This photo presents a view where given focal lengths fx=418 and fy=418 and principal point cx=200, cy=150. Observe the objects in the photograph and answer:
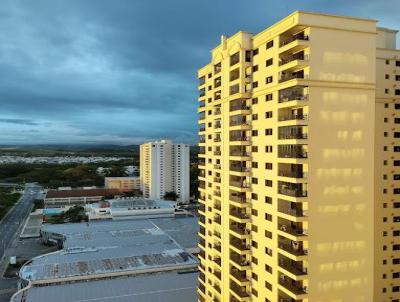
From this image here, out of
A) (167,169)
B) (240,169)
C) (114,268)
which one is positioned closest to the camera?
(240,169)

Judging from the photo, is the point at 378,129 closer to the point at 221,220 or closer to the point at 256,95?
the point at 256,95

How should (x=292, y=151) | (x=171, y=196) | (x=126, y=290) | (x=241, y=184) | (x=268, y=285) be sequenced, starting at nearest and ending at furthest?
(x=292, y=151), (x=268, y=285), (x=241, y=184), (x=126, y=290), (x=171, y=196)

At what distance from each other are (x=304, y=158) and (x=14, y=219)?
72830 millimetres

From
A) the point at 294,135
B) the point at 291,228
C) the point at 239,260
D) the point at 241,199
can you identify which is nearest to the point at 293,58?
the point at 294,135

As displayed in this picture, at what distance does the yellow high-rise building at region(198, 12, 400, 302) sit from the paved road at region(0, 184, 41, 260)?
4511 centimetres

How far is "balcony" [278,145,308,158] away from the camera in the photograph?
16.6 m

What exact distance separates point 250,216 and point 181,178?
77.7m

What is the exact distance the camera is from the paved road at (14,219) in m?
61.7

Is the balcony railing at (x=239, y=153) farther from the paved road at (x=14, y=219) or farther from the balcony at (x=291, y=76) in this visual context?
the paved road at (x=14, y=219)

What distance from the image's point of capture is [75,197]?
92500 mm

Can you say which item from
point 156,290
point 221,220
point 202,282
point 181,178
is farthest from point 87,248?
point 181,178

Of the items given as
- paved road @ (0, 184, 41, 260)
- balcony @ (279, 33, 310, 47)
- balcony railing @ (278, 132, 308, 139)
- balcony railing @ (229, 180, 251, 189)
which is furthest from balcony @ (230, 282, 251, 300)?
paved road @ (0, 184, 41, 260)


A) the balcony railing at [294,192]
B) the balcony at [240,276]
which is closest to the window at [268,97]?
the balcony railing at [294,192]

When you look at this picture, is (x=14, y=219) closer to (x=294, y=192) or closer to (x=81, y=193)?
(x=81, y=193)
